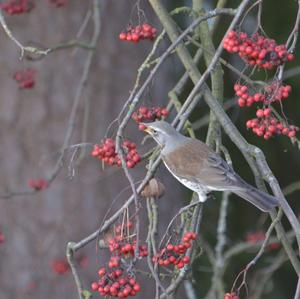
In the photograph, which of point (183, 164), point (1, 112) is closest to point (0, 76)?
point (1, 112)

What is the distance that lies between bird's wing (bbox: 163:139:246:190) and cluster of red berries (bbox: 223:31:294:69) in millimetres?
589

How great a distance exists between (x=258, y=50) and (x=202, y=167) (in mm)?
868

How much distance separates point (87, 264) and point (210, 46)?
236 centimetres

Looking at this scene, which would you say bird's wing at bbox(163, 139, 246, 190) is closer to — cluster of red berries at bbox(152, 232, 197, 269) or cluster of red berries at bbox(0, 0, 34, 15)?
cluster of red berries at bbox(152, 232, 197, 269)

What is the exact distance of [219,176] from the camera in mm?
3814

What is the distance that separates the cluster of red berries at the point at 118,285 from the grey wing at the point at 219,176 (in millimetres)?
883

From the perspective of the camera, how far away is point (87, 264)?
5.92 metres

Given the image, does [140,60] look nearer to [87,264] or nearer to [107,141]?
[87,264]

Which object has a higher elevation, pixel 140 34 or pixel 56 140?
pixel 140 34

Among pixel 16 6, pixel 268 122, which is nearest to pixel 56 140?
pixel 16 6

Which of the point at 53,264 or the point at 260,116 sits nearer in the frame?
the point at 260,116

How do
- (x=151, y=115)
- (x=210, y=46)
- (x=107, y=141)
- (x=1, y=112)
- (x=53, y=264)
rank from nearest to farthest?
(x=107, y=141)
(x=151, y=115)
(x=210, y=46)
(x=53, y=264)
(x=1, y=112)

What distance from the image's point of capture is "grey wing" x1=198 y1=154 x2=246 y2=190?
12.3 feet

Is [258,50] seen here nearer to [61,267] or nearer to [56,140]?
[61,267]
